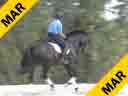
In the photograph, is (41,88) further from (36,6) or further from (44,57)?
(36,6)

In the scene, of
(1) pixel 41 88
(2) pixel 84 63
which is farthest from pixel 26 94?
(2) pixel 84 63

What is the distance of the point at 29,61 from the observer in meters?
9.94

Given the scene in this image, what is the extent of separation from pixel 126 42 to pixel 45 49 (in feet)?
40.2

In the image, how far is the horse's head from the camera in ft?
27.3

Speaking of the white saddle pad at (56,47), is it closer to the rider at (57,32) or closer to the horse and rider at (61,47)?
the horse and rider at (61,47)

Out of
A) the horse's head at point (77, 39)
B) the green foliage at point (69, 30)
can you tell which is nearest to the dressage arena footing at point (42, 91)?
the horse's head at point (77, 39)

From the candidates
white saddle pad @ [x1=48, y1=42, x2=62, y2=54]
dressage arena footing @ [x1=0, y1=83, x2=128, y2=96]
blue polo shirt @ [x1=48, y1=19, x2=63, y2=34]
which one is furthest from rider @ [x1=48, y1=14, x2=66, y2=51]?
dressage arena footing @ [x1=0, y1=83, x2=128, y2=96]

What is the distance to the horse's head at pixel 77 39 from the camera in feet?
27.3

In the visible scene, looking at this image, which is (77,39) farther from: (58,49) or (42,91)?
(42,91)

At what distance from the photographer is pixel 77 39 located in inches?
330

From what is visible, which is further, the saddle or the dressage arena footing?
the saddle

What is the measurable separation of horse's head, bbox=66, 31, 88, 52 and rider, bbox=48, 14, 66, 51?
0.13 meters

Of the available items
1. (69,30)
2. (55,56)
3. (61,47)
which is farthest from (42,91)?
(69,30)

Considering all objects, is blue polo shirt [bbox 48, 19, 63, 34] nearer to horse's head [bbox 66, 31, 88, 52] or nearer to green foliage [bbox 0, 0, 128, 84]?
horse's head [bbox 66, 31, 88, 52]
